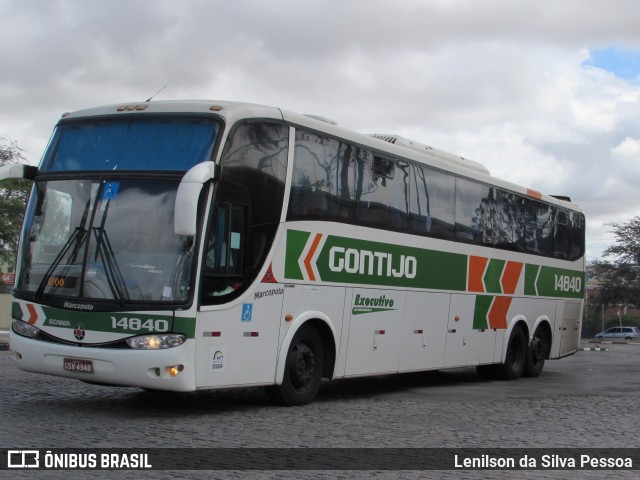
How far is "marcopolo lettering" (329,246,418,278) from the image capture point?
1289cm

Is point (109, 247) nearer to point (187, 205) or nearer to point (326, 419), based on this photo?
point (187, 205)

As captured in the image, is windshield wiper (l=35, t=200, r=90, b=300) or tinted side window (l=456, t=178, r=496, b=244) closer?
windshield wiper (l=35, t=200, r=90, b=300)

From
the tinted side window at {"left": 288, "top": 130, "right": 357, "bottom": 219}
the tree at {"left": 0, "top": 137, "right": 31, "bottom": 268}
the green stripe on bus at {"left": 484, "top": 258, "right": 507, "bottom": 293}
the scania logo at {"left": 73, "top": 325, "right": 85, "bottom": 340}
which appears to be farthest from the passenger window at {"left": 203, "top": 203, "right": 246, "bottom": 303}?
the tree at {"left": 0, "top": 137, "right": 31, "bottom": 268}

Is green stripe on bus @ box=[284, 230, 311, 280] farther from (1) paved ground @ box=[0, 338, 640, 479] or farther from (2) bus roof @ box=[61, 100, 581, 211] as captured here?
(1) paved ground @ box=[0, 338, 640, 479]

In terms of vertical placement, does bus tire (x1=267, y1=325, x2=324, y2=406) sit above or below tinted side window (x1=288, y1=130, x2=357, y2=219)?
below

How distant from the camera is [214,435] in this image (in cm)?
950

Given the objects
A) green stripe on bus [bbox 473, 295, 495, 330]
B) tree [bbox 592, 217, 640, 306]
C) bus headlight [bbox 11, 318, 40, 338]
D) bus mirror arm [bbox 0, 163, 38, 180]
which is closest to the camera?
bus headlight [bbox 11, 318, 40, 338]

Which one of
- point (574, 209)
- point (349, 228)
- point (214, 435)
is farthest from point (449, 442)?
point (574, 209)

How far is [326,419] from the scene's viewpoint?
11.1 metres

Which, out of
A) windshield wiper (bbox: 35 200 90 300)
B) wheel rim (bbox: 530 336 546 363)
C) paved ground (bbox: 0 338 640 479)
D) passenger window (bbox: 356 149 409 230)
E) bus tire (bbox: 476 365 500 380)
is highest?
passenger window (bbox: 356 149 409 230)

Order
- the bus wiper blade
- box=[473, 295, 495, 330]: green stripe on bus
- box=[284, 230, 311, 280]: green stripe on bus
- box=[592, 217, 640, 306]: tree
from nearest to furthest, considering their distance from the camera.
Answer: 1. the bus wiper blade
2. box=[284, 230, 311, 280]: green stripe on bus
3. box=[473, 295, 495, 330]: green stripe on bus
4. box=[592, 217, 640, 306]: tree

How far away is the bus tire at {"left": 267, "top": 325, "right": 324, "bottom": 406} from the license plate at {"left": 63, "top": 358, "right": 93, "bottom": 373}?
243 centimetres

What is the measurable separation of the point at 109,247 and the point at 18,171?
196 centimetres

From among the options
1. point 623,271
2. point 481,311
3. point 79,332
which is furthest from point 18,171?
point 623,271
